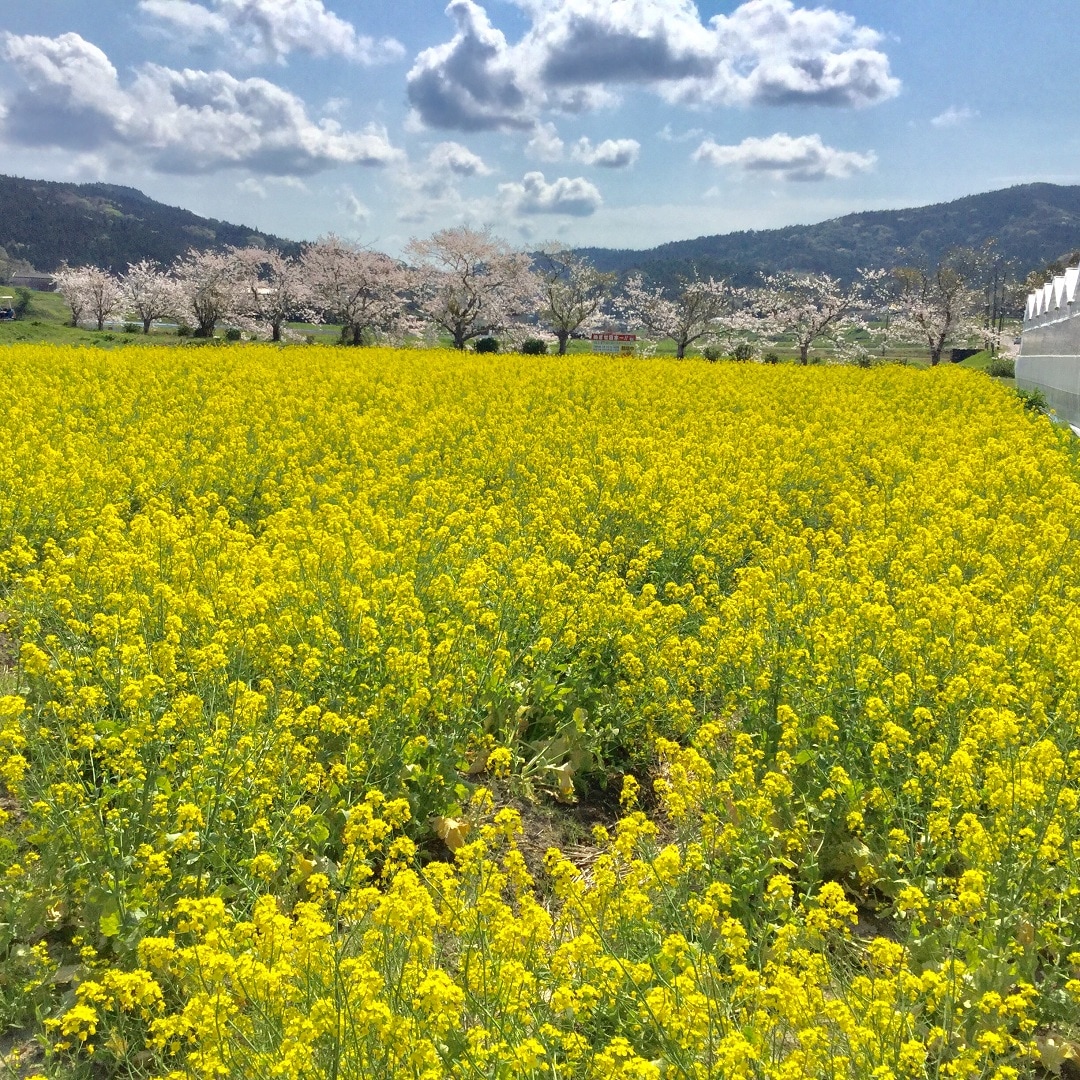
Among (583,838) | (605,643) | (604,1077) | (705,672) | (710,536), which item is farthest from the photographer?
(710,536)

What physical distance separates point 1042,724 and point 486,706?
3.11 metres

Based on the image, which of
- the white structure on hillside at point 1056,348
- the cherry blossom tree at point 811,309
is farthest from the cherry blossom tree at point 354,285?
the white structure on hillside at point 1056,348

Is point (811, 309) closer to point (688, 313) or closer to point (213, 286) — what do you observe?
point (688, 313)

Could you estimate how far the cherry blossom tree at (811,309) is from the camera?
6606 cm

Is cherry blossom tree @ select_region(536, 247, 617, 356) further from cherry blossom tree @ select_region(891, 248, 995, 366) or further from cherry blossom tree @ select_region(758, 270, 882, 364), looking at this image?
cherry blossom tree @ select_region(891, 248, 995, 366)

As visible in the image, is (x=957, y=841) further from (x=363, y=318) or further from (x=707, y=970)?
(x=363, y=318)

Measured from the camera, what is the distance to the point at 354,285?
190 feet

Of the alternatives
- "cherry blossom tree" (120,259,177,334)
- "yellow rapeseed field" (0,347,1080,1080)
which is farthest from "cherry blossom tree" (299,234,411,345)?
"yellow rapeseed field" (0,347,1080,1080)

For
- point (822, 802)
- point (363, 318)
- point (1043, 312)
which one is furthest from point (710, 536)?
point (363, 318)

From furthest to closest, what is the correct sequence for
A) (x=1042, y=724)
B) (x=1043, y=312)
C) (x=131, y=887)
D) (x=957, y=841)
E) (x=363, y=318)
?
(x=363, y=318)
(x=1043, y=312)
(x=1042, y=724)
(x=957, y=841)
(x=131, y=887)

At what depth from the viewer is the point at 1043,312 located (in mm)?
29641

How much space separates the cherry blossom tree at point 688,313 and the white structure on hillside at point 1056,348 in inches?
1255

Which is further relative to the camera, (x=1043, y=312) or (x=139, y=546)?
(x=1043, y=312)

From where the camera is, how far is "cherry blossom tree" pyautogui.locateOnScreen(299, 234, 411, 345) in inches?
2285
